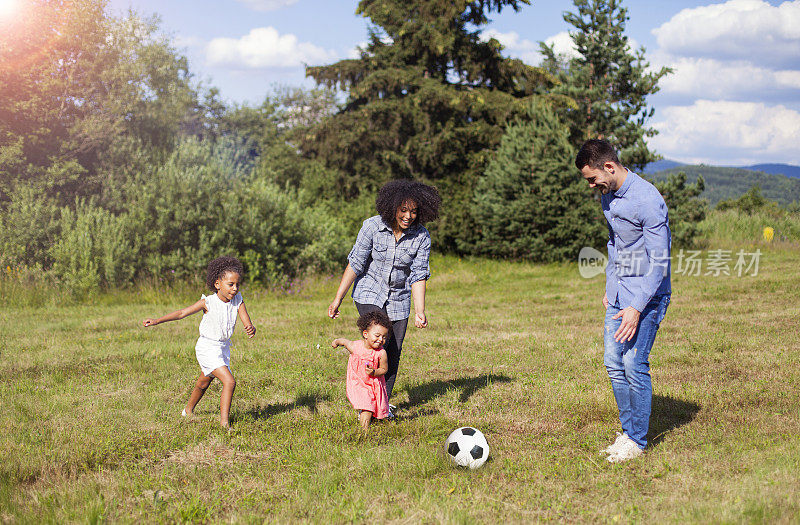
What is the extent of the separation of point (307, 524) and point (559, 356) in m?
5.75

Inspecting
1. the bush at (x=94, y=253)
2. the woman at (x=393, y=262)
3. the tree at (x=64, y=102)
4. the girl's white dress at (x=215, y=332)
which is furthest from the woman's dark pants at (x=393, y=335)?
the tree at (x=64, y=102)

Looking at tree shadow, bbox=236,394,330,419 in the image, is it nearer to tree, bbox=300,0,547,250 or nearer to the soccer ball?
the soccer ball

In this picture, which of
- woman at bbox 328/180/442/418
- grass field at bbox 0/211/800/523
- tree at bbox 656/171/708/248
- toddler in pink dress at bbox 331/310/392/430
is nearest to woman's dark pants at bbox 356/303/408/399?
woman at bbox 328/180/442/418

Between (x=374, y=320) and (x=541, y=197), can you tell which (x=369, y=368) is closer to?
(x=374, y=320)

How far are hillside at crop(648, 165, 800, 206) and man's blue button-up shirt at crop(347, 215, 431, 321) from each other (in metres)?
19.4

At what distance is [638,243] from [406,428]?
265cm

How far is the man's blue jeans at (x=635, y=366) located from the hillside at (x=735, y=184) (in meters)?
19.8

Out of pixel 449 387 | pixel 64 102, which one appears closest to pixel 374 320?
pixel 449 387

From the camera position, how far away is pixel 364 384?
586 cm

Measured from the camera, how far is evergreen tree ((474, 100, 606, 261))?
67.2 feet

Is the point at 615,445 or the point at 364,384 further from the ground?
the point at 364,384

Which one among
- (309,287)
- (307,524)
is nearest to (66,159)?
(309,287)

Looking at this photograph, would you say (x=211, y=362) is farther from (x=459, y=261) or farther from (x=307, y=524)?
(x=459, y=261)

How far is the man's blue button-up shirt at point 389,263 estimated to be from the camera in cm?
607
